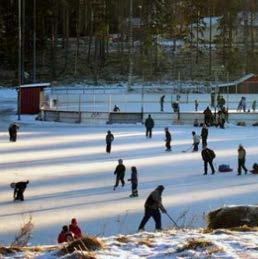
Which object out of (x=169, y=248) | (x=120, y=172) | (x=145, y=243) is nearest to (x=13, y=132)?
(x=120, y=172)

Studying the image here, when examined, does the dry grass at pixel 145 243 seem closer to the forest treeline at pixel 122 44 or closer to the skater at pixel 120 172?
the skater at pixel 120 172

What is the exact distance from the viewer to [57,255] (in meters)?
5.51

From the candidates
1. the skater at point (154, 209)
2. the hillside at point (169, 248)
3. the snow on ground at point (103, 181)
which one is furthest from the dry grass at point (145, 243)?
the skater at point (154, 209)

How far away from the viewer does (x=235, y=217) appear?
8203mm

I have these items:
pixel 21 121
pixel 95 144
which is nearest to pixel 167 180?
pixel 95 144

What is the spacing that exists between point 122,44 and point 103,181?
4878 centimetres

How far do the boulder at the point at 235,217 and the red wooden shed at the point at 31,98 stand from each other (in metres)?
31.5

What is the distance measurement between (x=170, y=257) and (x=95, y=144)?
19.9 meters

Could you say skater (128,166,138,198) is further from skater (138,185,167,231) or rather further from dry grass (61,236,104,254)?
dry grass (61,236,104,254)

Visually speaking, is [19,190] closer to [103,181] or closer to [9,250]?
[103,181]

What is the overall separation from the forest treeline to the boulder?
4848 centimetres

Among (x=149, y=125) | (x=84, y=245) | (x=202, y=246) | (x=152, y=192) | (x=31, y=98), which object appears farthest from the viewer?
(x=31, y=98)

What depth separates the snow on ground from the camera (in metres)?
12.1

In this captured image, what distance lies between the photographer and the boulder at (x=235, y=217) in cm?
815
